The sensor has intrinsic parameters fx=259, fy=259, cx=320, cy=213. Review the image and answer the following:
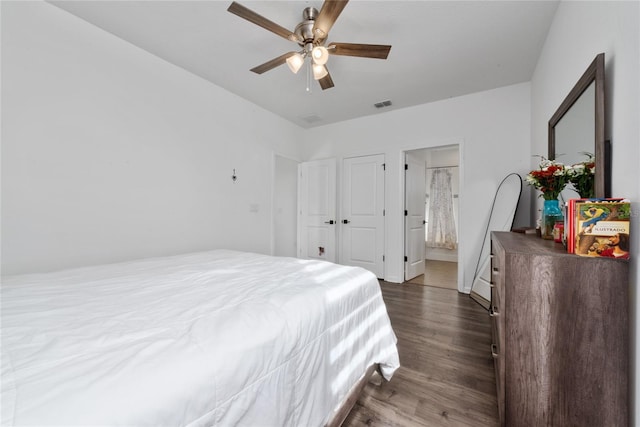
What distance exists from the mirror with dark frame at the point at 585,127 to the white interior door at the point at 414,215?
205 centimetres

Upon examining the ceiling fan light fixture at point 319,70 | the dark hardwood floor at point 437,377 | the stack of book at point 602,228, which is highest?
the ceiling fan light fixture at point 319,70

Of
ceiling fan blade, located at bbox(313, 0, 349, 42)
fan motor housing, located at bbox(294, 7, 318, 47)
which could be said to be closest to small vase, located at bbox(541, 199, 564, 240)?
ceiling fan blade, located at bbox(313, 0, 349, 42)

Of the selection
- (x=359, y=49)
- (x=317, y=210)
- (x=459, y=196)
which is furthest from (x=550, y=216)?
(x=317, y=210)

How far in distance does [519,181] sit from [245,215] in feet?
11.6

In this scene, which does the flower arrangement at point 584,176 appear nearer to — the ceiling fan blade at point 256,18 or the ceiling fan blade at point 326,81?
the ceiling fan blade at point 326,81

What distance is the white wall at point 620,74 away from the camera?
970 millimetres

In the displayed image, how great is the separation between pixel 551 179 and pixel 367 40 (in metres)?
1.86

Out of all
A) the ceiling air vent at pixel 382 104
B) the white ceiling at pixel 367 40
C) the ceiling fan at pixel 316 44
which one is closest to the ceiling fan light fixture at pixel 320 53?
the ceiling fan at pixel 316 44

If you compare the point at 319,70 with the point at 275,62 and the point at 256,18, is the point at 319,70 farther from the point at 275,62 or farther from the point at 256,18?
the point at 256,18

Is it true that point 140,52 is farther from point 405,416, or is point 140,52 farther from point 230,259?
point 405,416

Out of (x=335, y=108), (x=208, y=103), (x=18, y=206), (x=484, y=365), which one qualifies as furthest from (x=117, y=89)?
(x=484, y=365)

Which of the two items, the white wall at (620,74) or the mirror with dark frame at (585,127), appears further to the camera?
the mirror with dark frame at (585,127)

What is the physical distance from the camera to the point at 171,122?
2.77 m

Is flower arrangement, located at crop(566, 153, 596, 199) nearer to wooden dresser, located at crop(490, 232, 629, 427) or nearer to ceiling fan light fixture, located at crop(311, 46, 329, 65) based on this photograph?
wooden dresser, located at crop(490, 232, 629, 427)
